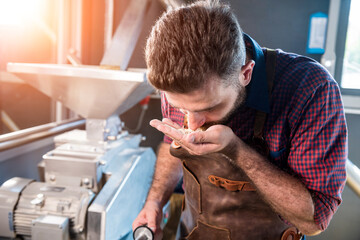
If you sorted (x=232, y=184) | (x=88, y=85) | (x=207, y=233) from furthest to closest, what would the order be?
(x=88, y=85)
(x=207, y=233)
(x=232, y=184)

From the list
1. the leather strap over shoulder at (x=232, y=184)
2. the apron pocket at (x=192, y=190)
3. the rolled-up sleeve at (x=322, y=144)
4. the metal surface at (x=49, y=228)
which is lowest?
the metal surface at (x=49, y=228)

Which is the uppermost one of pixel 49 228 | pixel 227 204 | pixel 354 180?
pixel 354 180

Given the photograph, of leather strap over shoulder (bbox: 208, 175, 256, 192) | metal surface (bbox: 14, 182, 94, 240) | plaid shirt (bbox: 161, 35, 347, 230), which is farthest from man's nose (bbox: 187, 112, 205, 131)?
metal surface (bbox: 14, 182, 94, 240)

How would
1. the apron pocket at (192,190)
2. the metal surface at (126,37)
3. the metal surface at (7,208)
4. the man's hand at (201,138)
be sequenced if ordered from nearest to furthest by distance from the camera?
1. the man's hand at (201,138)
2. the apron pocket at (192,190)
3. the metal surface at (7,208)
4. the metal surface at (126,37)

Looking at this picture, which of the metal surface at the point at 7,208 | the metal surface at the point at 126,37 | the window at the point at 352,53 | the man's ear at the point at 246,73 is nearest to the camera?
the man's ear at the point at 246,73

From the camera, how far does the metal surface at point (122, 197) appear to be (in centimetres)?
129

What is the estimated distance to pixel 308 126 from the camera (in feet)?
2.64

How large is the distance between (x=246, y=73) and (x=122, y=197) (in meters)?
0.90

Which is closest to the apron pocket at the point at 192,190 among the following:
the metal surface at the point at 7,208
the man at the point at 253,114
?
the man at the point at 253,114

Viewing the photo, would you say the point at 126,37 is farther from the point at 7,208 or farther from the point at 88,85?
the point at 7,208

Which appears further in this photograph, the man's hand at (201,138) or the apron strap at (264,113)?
the apron strap at (264,113)

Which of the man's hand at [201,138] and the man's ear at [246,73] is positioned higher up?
the man's ear at [246,73]

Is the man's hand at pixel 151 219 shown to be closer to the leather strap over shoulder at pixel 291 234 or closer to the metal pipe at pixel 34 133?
the leather strap over shoulder at pixel 291 234

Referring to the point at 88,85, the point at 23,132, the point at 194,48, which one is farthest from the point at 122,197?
the point at 194,48
